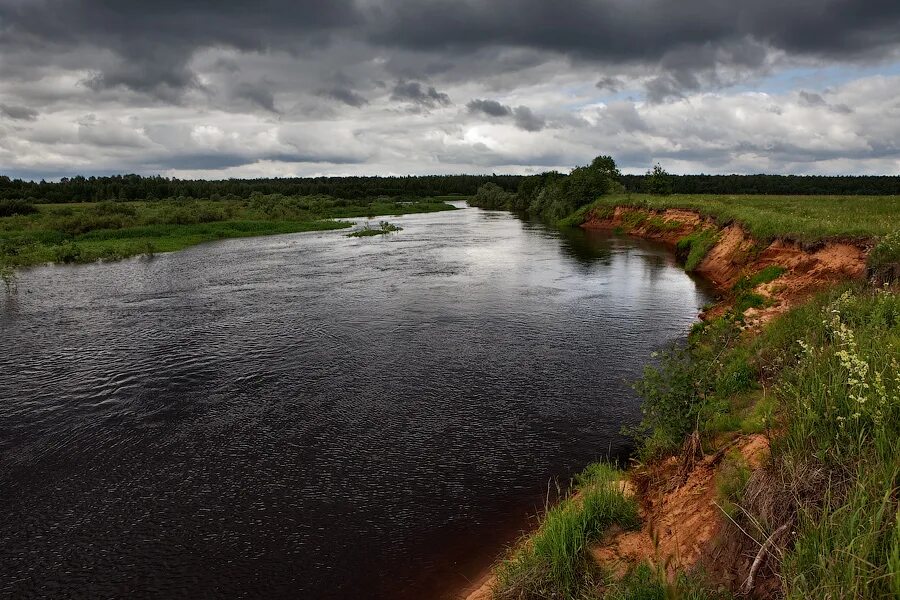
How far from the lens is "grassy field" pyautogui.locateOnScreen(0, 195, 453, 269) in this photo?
1984 inches

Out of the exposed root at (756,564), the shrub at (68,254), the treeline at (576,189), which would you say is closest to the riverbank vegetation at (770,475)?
the exposed root at (756,564)

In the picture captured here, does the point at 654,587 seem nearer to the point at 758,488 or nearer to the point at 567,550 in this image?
the point at 567,550

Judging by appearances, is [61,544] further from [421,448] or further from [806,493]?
[806,493]

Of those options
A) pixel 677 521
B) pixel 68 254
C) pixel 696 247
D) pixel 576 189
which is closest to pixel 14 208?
pixel 68 254

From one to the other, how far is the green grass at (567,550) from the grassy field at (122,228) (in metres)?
49.8

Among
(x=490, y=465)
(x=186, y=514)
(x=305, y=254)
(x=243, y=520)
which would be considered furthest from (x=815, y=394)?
(x=305, y=254)

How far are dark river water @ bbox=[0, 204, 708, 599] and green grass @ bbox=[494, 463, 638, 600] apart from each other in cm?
161

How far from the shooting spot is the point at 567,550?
8.61m

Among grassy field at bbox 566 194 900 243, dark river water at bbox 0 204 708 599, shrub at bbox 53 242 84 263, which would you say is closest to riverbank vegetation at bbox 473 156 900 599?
dark river water at bbox 0 204 708 599

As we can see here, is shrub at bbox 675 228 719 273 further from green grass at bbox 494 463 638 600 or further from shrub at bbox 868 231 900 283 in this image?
green grass at bbox 494 463 638 600

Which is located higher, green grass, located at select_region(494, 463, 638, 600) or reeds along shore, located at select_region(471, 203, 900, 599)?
reeds along shore, located at select_region(471, 203, 900, 599)

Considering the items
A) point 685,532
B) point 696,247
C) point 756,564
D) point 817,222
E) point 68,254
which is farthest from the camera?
point 68,254

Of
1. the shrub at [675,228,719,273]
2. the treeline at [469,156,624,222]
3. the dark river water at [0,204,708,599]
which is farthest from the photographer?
the treeline at [469,156,624,222]

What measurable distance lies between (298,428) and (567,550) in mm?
9309
